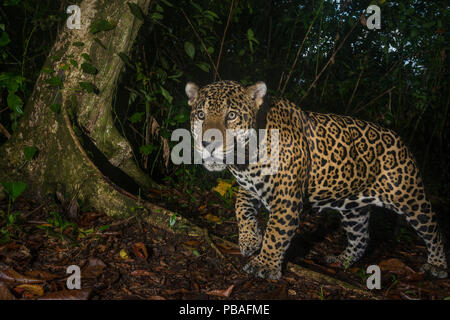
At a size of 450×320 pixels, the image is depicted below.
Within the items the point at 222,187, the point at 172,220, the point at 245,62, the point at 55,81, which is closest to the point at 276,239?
the point at 172,220

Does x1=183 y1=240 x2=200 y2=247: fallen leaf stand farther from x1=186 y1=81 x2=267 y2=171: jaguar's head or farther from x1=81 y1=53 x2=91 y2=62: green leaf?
x1=81 y1=53 x2=91 y2=62: green leaf

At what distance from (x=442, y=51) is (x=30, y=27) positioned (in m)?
7.44

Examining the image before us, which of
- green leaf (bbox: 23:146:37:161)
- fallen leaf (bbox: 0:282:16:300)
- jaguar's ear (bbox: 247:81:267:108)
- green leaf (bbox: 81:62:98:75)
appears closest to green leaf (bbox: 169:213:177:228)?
jaguar's ear (bbox: 247:81:267:108)

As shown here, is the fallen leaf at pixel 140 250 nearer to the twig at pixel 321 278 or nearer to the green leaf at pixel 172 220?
the green leaf at pixel 172 220

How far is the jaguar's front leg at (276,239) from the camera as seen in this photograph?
13.5ft

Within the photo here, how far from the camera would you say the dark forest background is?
5.62 meters

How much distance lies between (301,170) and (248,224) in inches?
40.9

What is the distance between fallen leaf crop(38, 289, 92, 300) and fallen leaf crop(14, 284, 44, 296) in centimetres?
9

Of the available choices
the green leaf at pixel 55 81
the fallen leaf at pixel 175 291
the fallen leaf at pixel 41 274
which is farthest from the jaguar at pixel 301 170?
the fallen leaf at pixel 41 274

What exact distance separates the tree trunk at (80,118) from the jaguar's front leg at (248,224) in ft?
4.43

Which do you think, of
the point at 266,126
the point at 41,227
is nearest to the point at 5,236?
the point at 41,227

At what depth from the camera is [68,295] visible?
135 inches

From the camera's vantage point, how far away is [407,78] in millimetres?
7477

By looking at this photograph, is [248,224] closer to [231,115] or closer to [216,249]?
[216,249]
